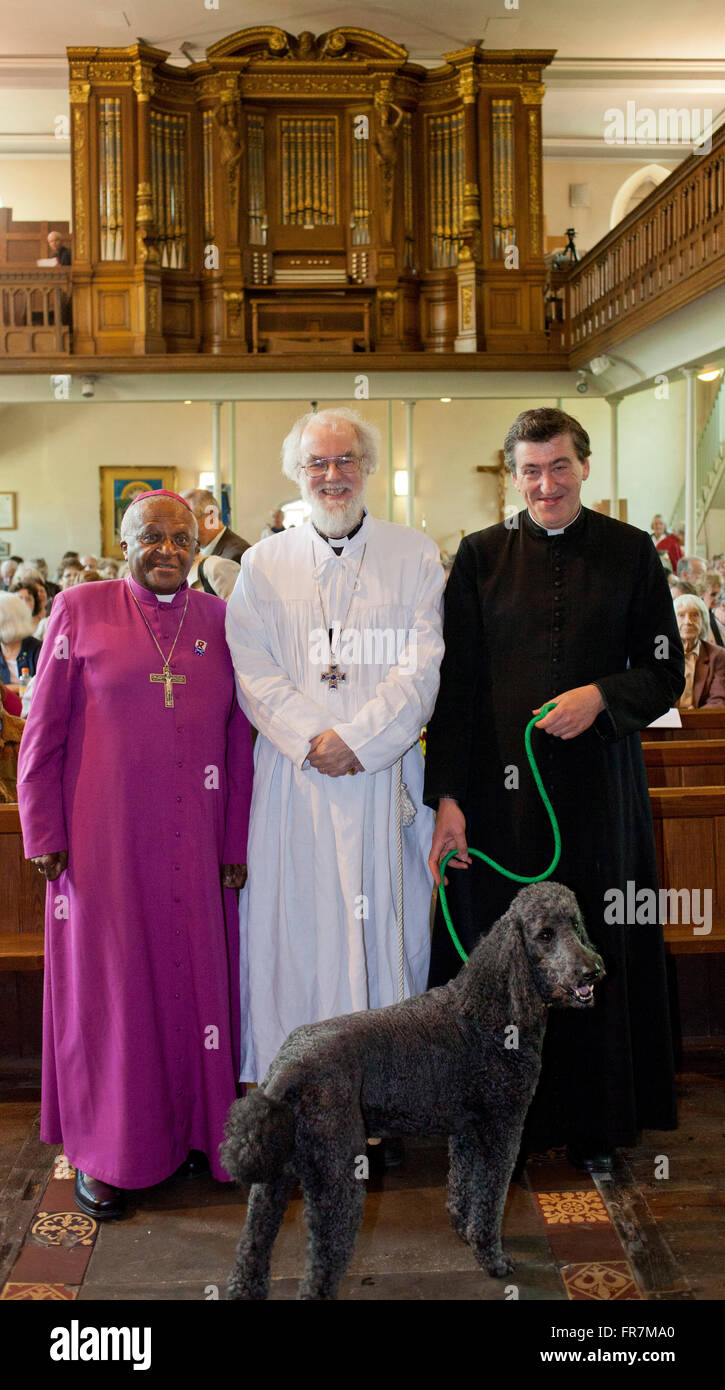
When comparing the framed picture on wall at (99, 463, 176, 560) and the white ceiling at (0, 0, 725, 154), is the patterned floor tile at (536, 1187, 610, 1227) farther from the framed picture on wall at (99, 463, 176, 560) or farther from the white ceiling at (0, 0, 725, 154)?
the framed picture on wall at (99, 463, 176, 560)

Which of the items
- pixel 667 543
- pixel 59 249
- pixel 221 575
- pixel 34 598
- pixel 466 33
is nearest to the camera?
pixel 221 575

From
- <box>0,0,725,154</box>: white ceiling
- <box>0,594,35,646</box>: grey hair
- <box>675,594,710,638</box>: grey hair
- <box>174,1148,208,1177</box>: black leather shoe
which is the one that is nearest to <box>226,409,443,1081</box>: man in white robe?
<box>174,1148,208,1177</box>: black leather shoe

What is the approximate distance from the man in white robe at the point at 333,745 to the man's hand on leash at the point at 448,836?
5.3 inches

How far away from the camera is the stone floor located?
2516 mm

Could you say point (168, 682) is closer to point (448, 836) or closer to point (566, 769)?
point (448, 836)

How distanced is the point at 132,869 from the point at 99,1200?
0.78 metres

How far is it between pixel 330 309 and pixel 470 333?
65.1 inches

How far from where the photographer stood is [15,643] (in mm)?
7148

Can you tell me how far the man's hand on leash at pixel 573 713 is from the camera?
275 centimetres

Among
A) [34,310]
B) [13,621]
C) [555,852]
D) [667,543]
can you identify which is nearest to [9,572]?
[34,310]

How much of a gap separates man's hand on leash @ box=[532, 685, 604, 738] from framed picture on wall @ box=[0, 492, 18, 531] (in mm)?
14604

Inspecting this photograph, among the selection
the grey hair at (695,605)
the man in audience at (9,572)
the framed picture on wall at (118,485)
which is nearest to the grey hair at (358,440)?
the grey hair at (695,605)

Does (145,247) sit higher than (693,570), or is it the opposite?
(145,247)

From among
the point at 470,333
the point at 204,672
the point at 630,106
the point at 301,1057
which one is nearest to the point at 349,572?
the point at 204,672
